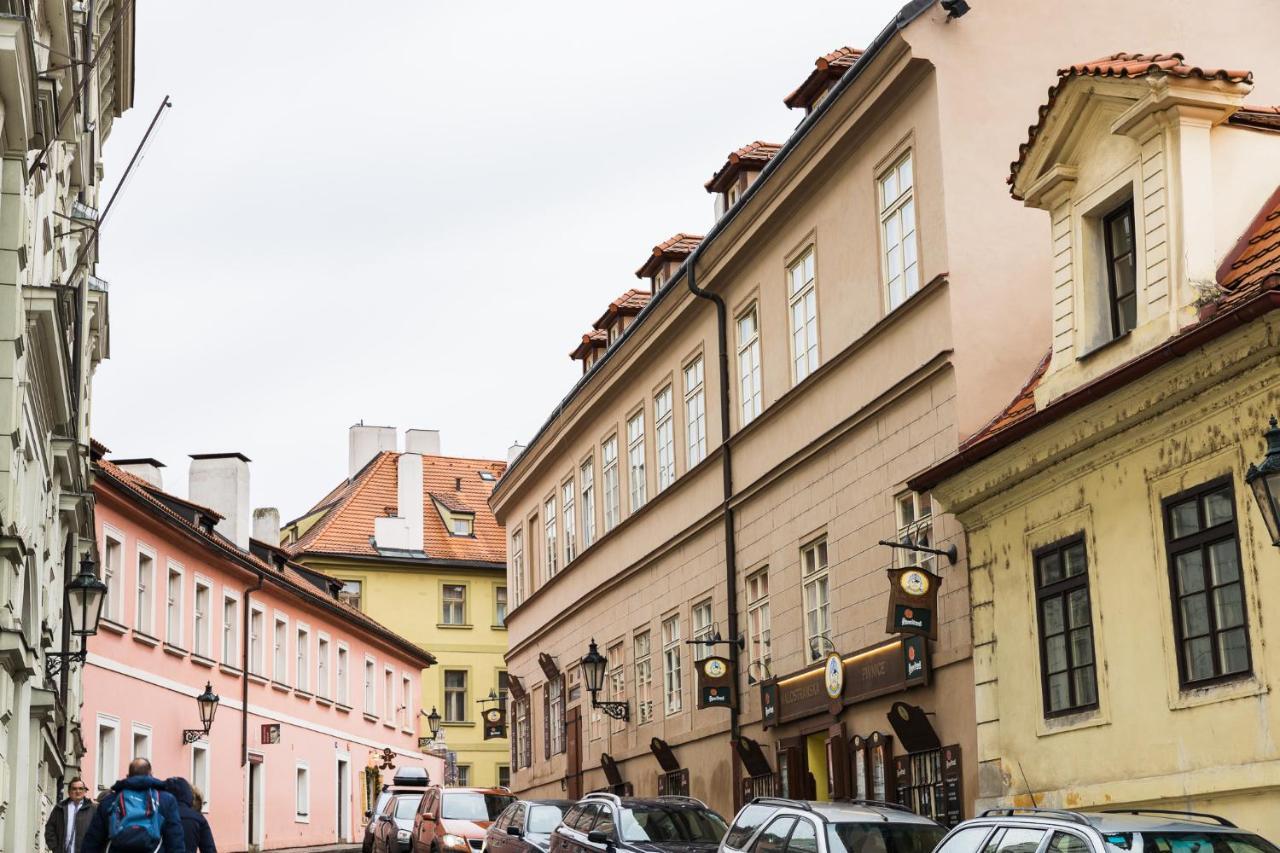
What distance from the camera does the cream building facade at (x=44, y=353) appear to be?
15625 mm

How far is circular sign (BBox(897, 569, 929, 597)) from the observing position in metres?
18.9

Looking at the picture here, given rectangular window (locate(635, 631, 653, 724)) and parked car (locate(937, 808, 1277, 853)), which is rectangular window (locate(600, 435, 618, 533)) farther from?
parked car (locate(937, 808, 1277, 853))

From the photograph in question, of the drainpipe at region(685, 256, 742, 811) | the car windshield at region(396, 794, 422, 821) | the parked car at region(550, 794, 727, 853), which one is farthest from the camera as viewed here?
the car windshield at region(396, 794, 422, 821)

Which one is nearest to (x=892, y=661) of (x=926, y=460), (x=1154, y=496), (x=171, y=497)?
(x=926, y=460)

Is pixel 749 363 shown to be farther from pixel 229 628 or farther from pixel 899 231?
pixel 229 628

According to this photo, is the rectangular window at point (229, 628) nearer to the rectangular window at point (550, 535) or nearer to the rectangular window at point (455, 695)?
the rectangular window at point (550, 535)

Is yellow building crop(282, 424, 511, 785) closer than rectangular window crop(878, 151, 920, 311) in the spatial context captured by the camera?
No

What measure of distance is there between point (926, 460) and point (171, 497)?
24.7 meters

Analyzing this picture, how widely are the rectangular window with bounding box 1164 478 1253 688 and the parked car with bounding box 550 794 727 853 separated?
250 inches

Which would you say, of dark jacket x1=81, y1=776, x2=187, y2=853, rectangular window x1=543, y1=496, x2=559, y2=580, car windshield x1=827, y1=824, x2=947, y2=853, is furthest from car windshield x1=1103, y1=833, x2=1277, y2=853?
rectangular window x1=543, y1=496, x2=559, y2=580

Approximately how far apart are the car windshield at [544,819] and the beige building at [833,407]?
2799 mm

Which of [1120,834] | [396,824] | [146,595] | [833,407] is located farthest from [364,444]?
[1120,834]

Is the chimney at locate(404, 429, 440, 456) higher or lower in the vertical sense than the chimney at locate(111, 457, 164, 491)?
higher

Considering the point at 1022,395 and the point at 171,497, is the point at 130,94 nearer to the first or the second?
the point at 171,497
